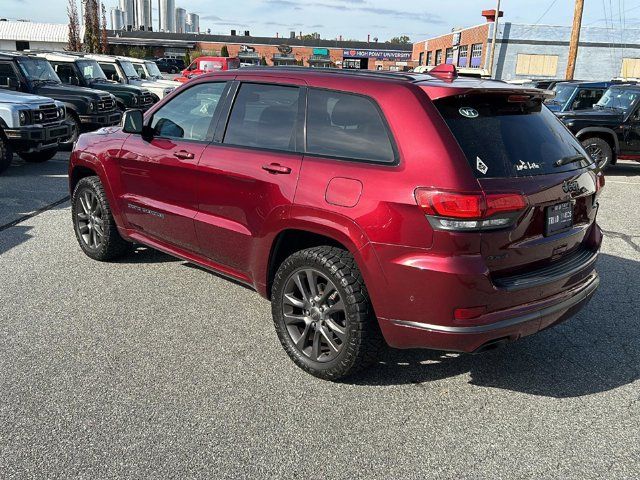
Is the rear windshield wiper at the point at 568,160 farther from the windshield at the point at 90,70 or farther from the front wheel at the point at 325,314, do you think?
the windshield at the point at 90,70

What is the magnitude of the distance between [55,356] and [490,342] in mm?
2704

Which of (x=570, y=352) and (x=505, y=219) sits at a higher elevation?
(x=505, y=219)

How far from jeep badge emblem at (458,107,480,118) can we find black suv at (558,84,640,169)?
9685 millimetres

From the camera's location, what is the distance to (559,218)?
335cm

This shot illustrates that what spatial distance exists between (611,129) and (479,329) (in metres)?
10.6

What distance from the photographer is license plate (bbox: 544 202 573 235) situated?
3.27 metres

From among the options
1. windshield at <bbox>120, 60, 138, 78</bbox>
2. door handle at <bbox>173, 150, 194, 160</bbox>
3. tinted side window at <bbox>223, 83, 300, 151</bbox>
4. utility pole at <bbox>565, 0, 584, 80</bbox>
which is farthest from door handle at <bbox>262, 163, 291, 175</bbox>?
utility pole at <bbox>565, 0, 584, 80</bbox>

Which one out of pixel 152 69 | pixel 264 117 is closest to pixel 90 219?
pixel 264 117

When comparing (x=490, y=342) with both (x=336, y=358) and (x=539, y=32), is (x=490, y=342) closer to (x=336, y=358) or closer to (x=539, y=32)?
(x=336, y=358)

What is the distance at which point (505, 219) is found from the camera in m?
3.00

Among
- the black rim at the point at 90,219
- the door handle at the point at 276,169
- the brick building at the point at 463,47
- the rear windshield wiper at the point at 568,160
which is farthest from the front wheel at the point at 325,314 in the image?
the brick building at the point at 463,47

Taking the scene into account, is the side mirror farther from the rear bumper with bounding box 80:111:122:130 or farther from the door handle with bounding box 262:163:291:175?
the rear bumper with bounding box 80:111:122:130

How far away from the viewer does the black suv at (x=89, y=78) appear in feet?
49.7

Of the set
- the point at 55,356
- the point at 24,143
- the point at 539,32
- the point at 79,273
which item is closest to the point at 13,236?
the point at 79,273
